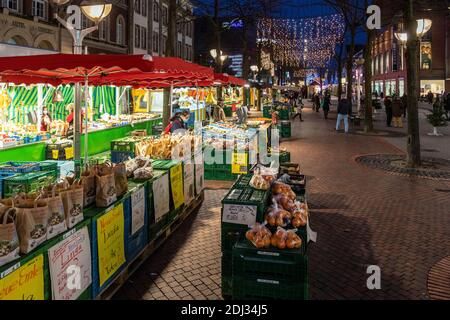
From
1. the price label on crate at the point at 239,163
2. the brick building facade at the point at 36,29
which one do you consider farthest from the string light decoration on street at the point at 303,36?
the price label on crate at the point at 239,163

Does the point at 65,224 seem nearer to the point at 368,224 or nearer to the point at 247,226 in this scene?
the point at 247,226

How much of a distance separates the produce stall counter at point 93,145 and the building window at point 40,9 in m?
8.82

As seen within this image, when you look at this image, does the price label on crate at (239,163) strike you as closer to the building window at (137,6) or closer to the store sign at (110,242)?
the store sign at (110,242)

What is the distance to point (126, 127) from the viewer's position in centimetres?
1961

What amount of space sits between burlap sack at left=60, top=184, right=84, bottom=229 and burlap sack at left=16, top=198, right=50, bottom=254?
32 cm

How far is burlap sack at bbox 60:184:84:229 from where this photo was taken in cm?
446

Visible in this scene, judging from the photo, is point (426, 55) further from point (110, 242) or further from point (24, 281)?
point (24, 281)

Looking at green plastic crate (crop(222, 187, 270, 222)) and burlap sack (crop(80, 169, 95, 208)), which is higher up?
burlap sack (crop(80, 169, 95, 208))

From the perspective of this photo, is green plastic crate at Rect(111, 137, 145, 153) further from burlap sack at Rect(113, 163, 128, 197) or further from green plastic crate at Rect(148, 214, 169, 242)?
burlap sack at Rect(113, 163, 128, 197)

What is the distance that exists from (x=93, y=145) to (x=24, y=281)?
13224 millimetres

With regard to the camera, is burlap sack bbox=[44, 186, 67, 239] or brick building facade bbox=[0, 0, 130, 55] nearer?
burlap sack bbox=[44, 186, 67, 239]

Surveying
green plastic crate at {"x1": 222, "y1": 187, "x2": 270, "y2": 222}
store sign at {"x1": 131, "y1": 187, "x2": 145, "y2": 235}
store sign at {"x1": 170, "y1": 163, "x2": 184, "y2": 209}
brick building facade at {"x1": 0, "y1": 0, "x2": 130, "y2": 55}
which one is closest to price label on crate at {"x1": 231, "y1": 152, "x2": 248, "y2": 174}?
store sign at {"x1": 170, "y1": 163, "x2": 184, "y2": 209}

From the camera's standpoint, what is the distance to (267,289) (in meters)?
4.46

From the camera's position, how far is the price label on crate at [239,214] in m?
5.28
